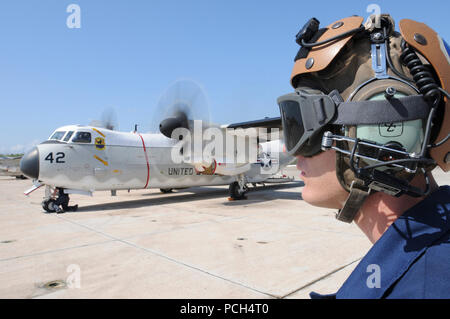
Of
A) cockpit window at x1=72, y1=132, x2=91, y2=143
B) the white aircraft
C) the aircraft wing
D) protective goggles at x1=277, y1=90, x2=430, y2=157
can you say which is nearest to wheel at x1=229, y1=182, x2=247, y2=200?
the white aircraft

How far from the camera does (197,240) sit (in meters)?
5.21

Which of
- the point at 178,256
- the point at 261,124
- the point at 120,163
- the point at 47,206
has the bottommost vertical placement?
the point at 47,206

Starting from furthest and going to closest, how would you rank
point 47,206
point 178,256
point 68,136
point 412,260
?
point 68,136 < point 47,206 < point 178,256 < point 412,260

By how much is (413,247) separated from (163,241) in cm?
470

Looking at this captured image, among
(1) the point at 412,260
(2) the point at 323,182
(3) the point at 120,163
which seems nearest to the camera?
(1) the point at 412,260

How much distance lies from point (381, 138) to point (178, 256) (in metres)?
3.75

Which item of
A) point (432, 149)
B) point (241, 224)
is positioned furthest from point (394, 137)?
point (241, 224)

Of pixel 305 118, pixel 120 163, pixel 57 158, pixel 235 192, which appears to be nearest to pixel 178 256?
pixel 305 118

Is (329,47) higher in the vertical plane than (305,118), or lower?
higher

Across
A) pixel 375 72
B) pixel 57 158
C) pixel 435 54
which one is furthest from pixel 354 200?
pixel 57 158

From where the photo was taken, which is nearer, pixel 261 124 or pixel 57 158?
pixel 57 158

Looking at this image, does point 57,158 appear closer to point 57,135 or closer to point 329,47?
point 57,135

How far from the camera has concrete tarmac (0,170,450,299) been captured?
318 cm

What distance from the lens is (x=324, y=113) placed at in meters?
1.21
